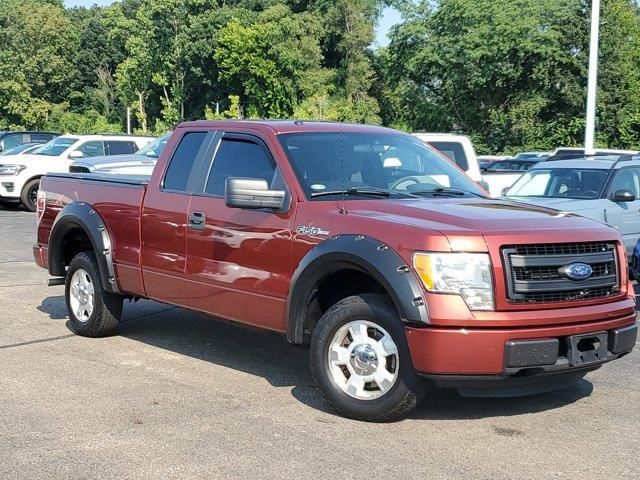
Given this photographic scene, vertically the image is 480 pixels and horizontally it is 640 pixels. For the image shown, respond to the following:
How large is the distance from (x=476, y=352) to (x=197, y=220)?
8.30 feet

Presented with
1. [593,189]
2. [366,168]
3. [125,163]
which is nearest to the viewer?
[366,168]

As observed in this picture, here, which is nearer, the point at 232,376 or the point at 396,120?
the point at 232,376

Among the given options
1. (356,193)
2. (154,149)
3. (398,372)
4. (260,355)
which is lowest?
(260,355)

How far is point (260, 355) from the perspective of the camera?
283 inches

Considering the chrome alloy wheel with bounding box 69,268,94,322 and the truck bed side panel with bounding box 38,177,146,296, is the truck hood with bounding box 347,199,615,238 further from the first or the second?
the chrome alloy wheel with bounding box 69,268,94,322

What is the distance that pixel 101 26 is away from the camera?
90.2 metres

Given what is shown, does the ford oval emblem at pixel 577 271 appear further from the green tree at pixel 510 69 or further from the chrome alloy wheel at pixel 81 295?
the green tree at pixel 510 69

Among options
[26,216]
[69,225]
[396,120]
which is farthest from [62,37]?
[69,225]

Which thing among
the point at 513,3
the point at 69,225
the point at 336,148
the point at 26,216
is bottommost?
the point at 26,216

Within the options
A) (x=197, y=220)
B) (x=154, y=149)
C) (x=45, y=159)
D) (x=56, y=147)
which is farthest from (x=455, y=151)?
(x=56, y=147)

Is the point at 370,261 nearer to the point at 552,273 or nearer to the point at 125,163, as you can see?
the point at 552,273

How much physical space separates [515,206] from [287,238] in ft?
5.31

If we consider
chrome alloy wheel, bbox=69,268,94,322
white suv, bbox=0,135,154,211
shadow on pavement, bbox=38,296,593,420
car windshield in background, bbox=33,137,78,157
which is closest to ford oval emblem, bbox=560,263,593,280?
shadow on pavement, bbox=38,296,593,420

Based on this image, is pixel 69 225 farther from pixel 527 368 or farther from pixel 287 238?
pixel 527 368
